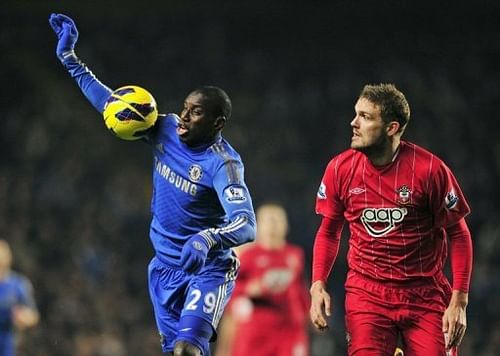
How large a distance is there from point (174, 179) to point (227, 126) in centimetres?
1144

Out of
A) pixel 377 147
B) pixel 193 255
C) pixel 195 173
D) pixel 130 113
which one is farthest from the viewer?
pixel 130 113

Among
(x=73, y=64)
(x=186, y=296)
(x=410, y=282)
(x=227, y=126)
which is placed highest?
(x=73, y=64)

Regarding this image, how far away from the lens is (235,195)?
19.0ft

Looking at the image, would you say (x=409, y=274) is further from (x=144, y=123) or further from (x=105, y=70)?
(x=105, y=70)

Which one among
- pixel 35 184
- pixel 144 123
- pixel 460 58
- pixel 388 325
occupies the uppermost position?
pixel 460 58

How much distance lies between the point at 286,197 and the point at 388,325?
403 inches

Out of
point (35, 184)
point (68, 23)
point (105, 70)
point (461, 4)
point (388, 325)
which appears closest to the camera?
point (388, 325)

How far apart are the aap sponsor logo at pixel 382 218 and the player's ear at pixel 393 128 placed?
450 millimetres

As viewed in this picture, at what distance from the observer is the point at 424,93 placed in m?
18.0

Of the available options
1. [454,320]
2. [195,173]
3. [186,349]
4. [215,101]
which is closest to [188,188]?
[195,173]

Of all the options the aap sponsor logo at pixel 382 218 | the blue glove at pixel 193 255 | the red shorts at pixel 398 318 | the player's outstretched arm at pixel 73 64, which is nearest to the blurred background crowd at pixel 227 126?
the player's outstretched arm at pixel 73 64

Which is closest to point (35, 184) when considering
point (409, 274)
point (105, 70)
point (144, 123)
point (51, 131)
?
point (51, 131)

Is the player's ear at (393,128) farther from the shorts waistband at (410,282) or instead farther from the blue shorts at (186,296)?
the blue shorts at (186,296)

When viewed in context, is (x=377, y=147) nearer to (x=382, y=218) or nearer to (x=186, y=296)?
(x=382, y=218)
